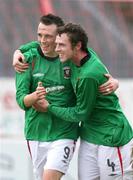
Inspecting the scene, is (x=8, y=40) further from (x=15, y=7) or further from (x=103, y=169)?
(x=103, y=169)

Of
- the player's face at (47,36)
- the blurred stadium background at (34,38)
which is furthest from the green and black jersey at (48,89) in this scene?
the blurred stadium background at (34,38)

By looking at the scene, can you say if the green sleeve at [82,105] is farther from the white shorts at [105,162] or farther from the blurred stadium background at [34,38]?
the blurred stadium background at [34,38]

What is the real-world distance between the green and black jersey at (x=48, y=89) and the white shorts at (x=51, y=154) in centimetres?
5

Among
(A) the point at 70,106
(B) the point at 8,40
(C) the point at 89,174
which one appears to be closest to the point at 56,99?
(A) the point at 70,106

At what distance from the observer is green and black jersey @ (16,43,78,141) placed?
6.64 m

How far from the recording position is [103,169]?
6699mm

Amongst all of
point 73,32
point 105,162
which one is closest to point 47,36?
point 73,32

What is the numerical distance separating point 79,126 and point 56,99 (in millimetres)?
306

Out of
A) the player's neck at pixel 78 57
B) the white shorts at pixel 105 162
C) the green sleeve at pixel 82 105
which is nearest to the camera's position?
the green sleeve at pixel 82 105

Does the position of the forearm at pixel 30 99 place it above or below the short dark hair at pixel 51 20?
below

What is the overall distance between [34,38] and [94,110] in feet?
17.1

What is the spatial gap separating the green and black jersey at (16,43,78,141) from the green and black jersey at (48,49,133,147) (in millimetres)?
125

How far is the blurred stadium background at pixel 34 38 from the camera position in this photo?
10.6m

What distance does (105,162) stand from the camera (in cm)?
668
